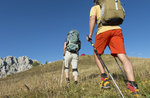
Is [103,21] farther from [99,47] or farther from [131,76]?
[131,76]

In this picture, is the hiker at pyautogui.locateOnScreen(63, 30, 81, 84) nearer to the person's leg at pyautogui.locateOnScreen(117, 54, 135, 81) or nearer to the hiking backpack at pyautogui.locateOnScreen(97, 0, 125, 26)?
the hiking backpack at pyautogui.locateOnScreen(97, 0, 125, 26)

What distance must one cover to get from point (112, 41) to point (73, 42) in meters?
2.71

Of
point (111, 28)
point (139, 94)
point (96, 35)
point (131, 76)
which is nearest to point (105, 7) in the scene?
point (111, 28)

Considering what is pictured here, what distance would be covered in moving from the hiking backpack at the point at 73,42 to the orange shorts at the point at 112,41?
224 centimetres

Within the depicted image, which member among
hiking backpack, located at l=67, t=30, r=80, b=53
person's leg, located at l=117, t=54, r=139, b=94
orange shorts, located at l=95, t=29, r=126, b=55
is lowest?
person's leg, located at l=117, t=54, r=139, b=94

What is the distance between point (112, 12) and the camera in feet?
9.86

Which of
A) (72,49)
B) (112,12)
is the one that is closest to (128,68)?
(112,12)

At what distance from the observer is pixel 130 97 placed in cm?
235

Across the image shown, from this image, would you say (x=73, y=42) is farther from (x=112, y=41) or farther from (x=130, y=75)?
(x=130, y=75)

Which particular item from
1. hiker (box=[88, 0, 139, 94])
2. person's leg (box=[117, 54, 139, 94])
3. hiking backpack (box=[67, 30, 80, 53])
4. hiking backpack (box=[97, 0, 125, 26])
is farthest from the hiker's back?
hiking backpack (box=[67, 30, 80, 53])

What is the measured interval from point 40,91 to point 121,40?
2.61 meters

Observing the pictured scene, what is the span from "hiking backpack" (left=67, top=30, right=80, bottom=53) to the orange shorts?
7.34 ft

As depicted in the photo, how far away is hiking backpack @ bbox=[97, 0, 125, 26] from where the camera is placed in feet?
9.88

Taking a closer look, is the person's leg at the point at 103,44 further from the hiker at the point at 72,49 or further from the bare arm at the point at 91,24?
the hiker at the point at 72,49
